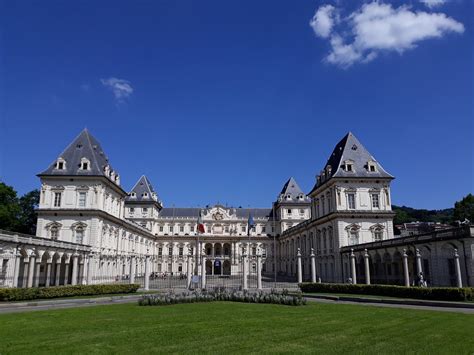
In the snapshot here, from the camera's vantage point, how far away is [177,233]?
94375 mm

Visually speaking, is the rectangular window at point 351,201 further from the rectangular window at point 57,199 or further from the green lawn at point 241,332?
the rectangular window at point 57,199

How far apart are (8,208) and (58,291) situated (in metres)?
32.3

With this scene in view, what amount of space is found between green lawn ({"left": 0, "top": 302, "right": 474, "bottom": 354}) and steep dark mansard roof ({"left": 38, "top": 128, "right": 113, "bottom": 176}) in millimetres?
35514

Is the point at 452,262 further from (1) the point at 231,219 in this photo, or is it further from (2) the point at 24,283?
(1) the point at 231,219

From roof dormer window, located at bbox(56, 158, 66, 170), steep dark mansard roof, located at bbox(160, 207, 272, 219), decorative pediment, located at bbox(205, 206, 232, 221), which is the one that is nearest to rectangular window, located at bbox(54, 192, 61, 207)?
roof dormer window, located at bbox(56, 158, 66, 170)

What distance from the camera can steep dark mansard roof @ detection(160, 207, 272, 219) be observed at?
3836 inches

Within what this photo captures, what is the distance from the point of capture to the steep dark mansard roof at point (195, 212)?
9744 cm

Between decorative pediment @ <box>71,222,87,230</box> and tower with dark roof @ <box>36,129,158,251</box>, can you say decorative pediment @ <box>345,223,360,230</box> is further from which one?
decorative pediment @ <box>71,222,87,230</box>

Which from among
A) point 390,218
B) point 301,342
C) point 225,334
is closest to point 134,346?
point 225,334

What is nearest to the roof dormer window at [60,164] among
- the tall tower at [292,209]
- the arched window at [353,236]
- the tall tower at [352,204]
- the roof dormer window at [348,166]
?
the tall tower at [352,204]

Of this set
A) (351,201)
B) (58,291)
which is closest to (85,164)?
(58,291)

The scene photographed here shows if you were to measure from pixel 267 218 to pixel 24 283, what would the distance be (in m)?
67.7

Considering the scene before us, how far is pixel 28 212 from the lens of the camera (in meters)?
63.5

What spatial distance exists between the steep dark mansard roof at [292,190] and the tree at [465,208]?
31.1m
